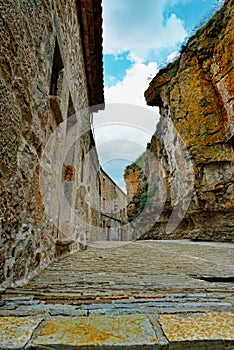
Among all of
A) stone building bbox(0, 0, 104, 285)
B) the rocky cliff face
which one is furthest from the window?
the rocky cliff face

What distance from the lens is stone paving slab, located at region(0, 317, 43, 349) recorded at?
0.70 metres

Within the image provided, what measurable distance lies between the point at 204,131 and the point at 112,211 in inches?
455

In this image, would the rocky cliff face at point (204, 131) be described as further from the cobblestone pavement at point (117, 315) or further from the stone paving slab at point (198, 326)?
the stone paving slab at point (198, 326)

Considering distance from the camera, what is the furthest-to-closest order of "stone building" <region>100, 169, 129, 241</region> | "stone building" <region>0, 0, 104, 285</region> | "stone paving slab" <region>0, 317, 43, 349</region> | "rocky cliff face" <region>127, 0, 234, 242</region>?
"stone building" <region>100, 169, 129, 241</region> → "rocky cliff face" <region>127, 0, 234, 242</region> → "stone building" <region>0, 0, 104, 285</region> → "stone paving slab" <region>0, 317, 43, 349</region>

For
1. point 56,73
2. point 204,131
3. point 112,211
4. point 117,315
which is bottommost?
point 117,315

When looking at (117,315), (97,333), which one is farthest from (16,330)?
(117,315)

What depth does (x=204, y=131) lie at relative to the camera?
9.08 meters

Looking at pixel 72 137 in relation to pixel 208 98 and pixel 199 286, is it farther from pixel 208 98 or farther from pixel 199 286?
pixel 208 98

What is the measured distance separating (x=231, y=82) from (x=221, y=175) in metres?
3.26

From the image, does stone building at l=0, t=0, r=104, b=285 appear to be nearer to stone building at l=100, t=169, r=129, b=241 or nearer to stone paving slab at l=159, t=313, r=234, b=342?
stone paving slab at l=159, t=313, r=234, b=342

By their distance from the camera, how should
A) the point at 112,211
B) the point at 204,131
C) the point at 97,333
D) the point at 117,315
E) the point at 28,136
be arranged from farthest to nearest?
the point at 112,211 < the point at 204,131 < the point at 28,136 < the point at 117,315 < the point at 97,333

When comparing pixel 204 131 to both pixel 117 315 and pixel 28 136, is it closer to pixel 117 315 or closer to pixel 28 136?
pixel 28 136

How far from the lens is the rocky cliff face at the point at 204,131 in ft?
26.9

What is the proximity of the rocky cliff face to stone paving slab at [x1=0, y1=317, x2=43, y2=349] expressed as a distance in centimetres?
841
